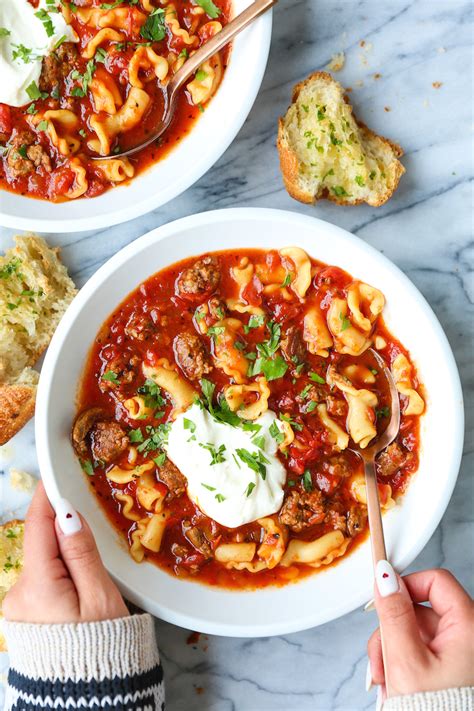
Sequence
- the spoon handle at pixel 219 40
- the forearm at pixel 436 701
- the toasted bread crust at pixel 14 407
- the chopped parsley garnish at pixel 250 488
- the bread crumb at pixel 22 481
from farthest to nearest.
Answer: the bread crumb at pixel 22 481 → the toasted bread crust at pixel 14 407 → the chopped parsley garnish at pixel 250 488 → the spoon handle at pixel 219 40 → the forearm at pixel 436 701

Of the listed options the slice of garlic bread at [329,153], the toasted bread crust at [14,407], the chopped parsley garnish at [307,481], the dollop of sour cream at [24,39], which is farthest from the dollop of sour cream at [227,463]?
the dollop of sour cream at [24,39]

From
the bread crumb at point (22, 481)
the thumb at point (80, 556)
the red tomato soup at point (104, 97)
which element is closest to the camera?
the thumb at point (80, 556)

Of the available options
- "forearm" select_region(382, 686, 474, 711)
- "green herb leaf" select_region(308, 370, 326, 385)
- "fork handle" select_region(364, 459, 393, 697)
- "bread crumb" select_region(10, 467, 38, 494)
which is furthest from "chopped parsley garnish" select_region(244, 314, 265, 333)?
"forearm" select_region(382, 686, 474, 711)

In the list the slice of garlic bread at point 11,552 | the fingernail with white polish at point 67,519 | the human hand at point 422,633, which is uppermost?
the fingernail with white polish at point 67,519

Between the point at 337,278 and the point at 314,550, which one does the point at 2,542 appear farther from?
the point at 337,278

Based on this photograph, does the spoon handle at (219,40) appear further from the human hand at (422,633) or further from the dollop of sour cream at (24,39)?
the human hand at (422,633)

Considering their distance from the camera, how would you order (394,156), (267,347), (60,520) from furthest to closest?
1. (394,156)
2. (267,347)
3. (60,520)

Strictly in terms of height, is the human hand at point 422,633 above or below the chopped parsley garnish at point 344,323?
below

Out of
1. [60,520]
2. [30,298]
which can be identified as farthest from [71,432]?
[30,298]
